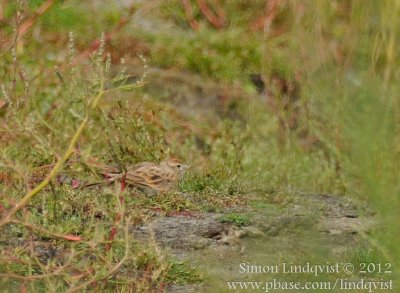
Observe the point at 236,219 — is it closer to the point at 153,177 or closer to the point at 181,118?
the point at 153,177

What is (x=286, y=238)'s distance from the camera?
2146 mm

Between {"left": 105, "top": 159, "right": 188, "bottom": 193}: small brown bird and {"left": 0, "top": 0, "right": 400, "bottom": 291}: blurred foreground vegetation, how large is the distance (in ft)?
0.22

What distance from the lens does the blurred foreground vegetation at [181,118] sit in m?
1.93

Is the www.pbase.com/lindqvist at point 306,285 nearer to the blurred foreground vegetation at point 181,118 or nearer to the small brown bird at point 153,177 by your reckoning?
the blurred foreground vegetation at point 181,118

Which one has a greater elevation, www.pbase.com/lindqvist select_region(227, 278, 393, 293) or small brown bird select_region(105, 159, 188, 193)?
www.pbase.com/lindqvist select_region(227, 278, 393, 293)

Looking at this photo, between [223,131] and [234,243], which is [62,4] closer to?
[223,131]

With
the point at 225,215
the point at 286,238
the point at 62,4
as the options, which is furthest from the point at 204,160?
the point at 286,238

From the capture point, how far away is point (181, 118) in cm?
716

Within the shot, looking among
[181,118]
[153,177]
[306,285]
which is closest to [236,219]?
[153,177]

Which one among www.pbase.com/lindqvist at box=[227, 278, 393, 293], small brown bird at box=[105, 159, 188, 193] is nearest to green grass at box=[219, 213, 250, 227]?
small brown bird at box=[105, 159, 188, 193]

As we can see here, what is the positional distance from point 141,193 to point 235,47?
2.69 m

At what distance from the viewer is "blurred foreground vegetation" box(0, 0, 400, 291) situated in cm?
193

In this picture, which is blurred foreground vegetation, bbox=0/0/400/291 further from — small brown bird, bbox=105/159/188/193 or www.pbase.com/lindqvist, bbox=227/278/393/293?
www.pbase.com/lindqvist, bbox=227/278/393/293

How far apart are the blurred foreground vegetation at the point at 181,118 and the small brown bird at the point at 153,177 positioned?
7 centimetres
